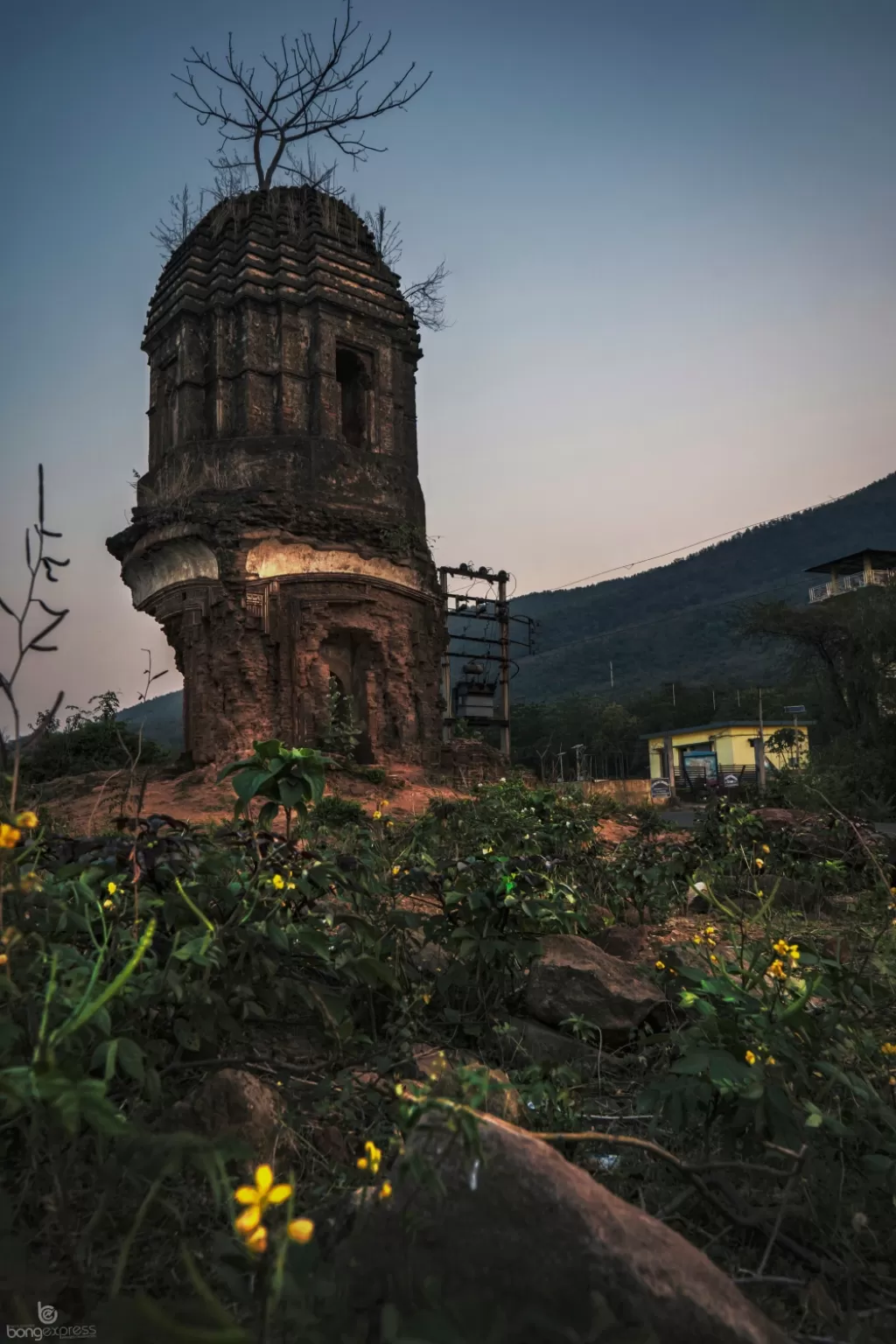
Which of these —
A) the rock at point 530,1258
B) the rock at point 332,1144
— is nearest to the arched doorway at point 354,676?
the rock at point 332,1144

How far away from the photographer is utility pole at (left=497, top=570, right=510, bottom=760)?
28172 mm

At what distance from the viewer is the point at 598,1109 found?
2.62 m

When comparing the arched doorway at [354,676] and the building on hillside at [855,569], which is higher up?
the building on hillside at [855,569]

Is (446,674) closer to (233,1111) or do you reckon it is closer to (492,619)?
(492,619)

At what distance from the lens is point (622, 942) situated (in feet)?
14.9

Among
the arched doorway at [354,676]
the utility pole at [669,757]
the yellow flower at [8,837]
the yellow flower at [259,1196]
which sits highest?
the arched doorway at [354,676]

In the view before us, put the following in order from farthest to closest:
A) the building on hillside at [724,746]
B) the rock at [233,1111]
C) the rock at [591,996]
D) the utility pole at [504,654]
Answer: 1. the building on hillside at [724,746]
2. the utility pole at [504,654]
3. the rock at [591,996]
4. the rock at [233,1111]

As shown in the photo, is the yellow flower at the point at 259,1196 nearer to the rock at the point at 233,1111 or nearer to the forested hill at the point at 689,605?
the rock at the point at 233,1111

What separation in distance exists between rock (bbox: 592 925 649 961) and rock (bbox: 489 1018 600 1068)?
1.39m

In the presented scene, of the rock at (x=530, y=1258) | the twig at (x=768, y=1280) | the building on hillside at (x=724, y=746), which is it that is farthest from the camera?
the building on hillside at (x=724, y=746)

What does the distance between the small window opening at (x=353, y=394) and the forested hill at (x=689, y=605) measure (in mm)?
82902

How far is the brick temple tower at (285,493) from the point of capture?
1658cm

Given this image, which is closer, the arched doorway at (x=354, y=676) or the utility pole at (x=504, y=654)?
the arched doorway at (x=354, y=676)

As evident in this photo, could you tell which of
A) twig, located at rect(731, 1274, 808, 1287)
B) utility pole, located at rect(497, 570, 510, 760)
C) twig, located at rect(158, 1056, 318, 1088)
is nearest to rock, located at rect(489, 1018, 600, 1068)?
twig, located at rect(158, 1056, 318, 1088)
